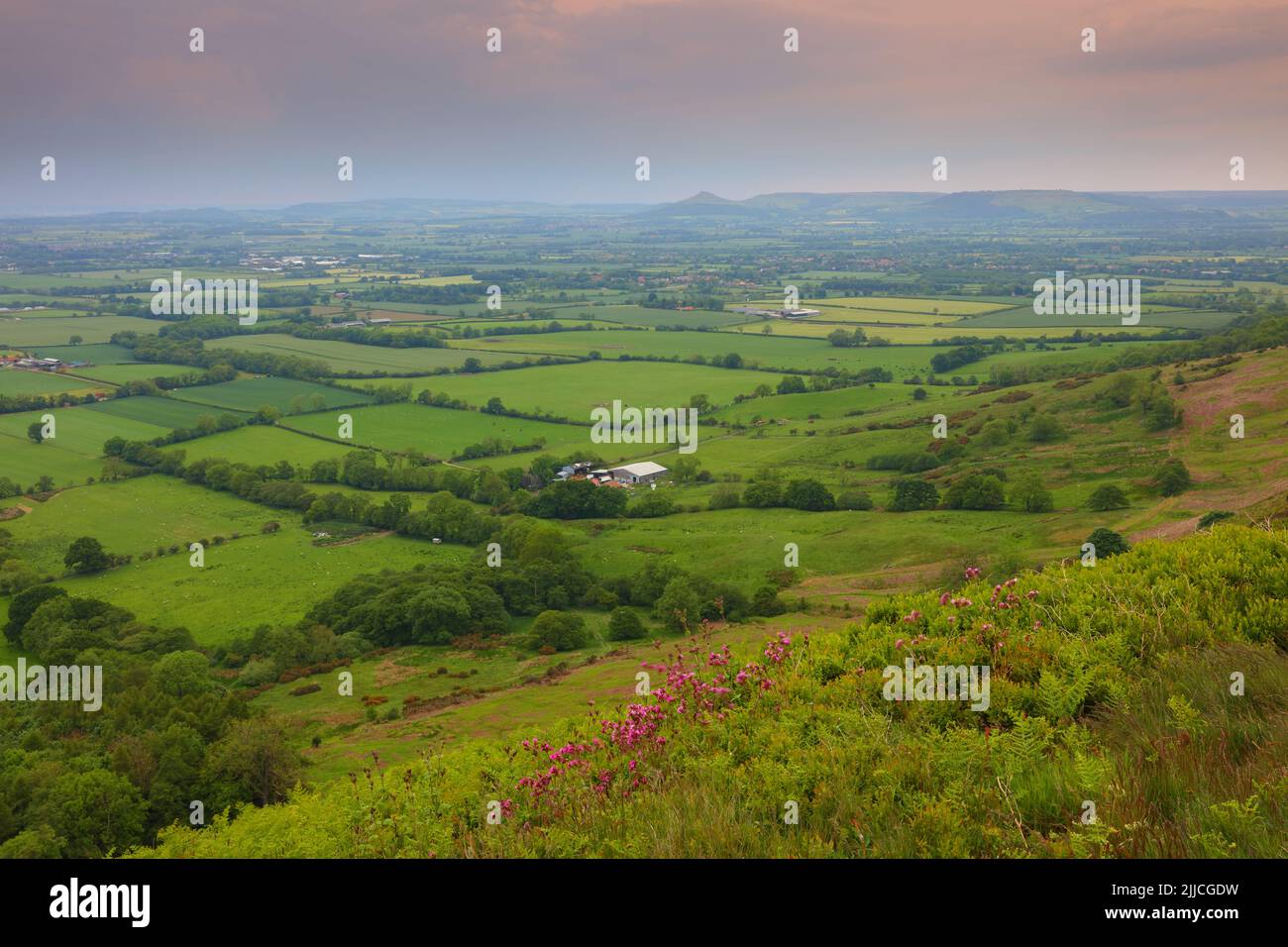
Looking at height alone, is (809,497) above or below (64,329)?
below

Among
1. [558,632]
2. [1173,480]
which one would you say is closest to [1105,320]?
[1173,480]

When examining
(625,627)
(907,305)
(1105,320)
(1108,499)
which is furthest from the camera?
(907,305)

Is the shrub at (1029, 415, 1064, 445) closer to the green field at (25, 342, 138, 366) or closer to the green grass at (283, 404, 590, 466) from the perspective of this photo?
the green grass at (283, 404, 590, 466)

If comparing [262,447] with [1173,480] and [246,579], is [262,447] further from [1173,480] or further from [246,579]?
[1173,480]

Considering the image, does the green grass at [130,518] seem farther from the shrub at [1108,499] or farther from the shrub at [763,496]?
the shrub at [1108,499]

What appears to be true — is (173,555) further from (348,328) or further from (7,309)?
(7,309)

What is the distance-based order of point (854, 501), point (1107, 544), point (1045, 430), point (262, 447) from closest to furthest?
point (1107, 544) → point (854, 501) → point (1045, 430) → point (262, 447)
